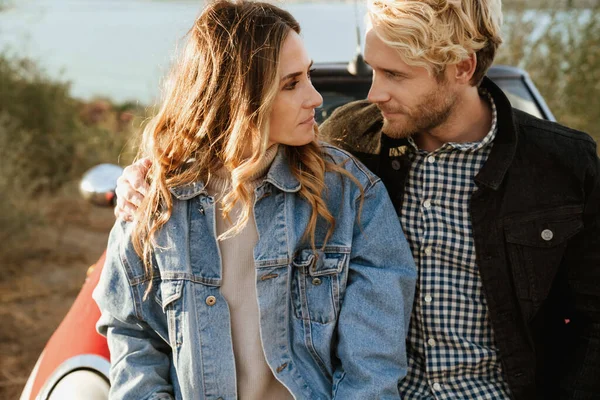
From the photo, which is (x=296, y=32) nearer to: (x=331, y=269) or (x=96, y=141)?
(x=331, y=269)

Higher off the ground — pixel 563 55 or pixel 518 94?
pixel 563 55

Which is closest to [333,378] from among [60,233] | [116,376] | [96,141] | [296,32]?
[116,376]

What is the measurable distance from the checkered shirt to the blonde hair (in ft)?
0.87

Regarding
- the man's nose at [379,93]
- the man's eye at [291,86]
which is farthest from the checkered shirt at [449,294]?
the man's eye at [291,86]

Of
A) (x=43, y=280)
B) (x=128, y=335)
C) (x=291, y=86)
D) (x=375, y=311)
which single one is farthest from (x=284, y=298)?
(x=43, y=280)

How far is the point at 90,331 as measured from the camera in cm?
234

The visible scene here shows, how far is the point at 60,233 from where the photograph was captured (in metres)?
6.17

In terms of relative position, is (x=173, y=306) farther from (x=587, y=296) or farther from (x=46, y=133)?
(x=46, y=133)

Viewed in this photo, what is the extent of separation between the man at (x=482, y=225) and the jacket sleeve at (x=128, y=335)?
17 centimetres

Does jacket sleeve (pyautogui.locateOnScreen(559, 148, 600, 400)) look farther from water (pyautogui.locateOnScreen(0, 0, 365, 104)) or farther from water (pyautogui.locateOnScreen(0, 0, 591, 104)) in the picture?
water (pyautogui.locateOnScreen(0, 0, 365, 104))

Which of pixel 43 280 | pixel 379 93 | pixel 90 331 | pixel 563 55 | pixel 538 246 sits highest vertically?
pixel 563 55

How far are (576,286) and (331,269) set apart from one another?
738 mm

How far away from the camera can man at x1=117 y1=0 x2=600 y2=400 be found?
2.09 meters

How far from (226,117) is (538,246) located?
957mm
